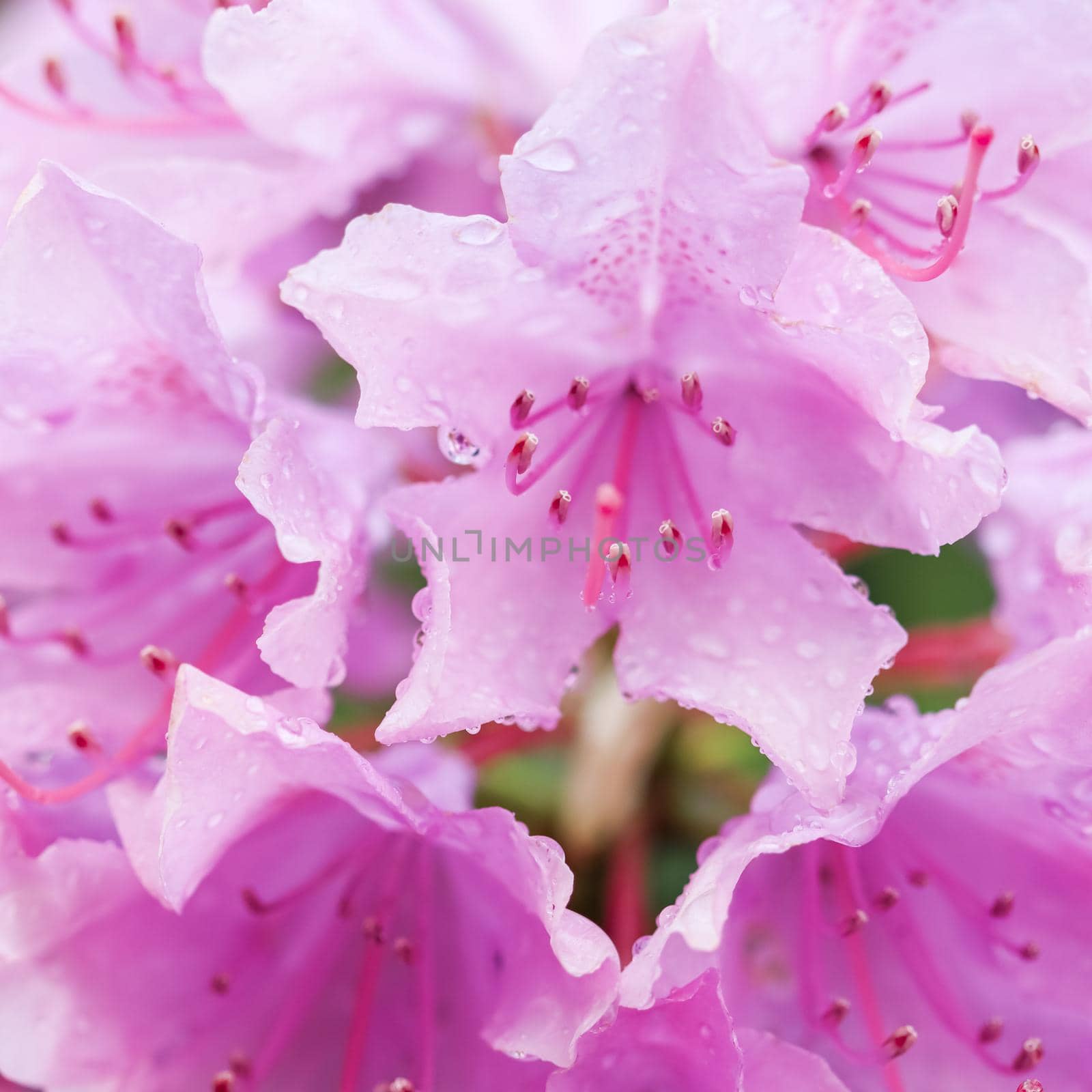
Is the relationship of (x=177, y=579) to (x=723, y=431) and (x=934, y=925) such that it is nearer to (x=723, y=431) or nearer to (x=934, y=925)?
(x=723, y=431)

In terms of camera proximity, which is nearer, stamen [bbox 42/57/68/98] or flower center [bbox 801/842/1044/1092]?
flower center [bbox 801/842/1044/1092]

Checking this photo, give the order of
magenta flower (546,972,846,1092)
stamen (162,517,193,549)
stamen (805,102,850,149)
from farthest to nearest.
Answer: stamen (162,517,193,549)
stamen (805,102,850,149)
magenta flower (546,972,846,1092)

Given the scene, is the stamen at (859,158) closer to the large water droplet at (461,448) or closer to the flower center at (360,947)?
the large water droplet at (461,448)

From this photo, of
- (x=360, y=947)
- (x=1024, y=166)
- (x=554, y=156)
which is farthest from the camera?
(x=360, y=947)

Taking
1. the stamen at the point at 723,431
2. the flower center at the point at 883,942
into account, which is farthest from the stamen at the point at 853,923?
the stamen at the point at 723,431

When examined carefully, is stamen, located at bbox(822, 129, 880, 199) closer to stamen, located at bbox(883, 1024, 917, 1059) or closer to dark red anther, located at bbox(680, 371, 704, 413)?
dark red anther, located at bbox(680, 371, 704, 413)

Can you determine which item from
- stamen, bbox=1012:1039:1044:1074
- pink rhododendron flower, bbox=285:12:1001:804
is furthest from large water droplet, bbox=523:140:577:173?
stamen, bbox=1012:1039:1044:1074

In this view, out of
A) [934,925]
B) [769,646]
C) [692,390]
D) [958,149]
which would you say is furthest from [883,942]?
[958,149]

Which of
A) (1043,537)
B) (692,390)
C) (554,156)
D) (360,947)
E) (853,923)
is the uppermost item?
(554,156)

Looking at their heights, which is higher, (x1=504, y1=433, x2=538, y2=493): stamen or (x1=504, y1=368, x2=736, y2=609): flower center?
(x1=504, y1=433, x2=538, y2=493): stamen
